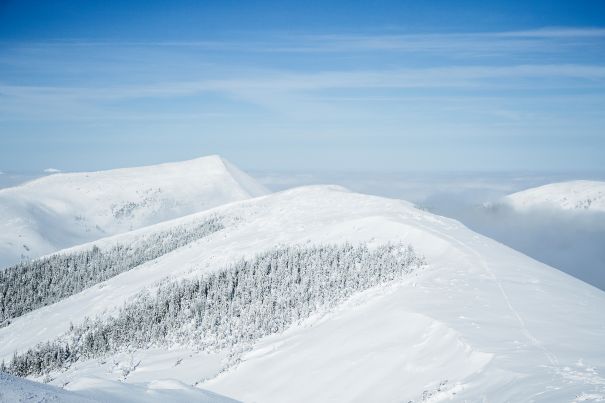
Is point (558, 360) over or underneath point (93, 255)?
over

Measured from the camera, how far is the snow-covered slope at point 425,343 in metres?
20.3

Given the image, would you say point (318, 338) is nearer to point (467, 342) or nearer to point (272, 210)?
point (467, 342)

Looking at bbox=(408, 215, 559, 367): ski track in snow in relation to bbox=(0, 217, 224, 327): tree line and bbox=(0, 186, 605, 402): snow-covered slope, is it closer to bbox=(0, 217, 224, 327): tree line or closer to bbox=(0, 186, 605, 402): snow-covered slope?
bbox=(0, 186, 605, 402): snow-covered slope

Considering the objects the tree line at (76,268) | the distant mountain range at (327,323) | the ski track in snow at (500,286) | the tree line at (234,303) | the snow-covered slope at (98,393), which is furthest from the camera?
the tree line at (76,268)

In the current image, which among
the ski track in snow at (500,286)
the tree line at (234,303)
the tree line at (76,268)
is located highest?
the ski track in snow at (500,286)

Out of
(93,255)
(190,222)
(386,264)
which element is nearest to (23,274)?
(93,255)

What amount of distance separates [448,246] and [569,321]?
67.5 feet

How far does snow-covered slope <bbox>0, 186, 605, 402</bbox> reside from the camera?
66.7 ft

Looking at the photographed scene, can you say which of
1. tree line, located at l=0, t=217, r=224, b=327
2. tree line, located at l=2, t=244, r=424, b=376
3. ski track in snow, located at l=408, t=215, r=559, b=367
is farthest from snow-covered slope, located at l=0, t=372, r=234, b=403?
tree line, located at l=0, t=217, r=224, b=327

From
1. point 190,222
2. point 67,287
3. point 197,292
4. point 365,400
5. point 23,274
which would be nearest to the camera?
point 365,400

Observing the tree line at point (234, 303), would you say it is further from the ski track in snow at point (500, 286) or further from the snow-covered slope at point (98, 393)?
the snow-covered slope at point (98, 393)

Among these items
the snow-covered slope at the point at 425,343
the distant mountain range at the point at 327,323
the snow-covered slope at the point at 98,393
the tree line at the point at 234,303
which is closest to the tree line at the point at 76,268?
the distant mountain range at the point at 327,323

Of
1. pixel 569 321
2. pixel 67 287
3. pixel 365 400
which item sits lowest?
pixel 67 287

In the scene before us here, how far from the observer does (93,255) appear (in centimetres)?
10138
